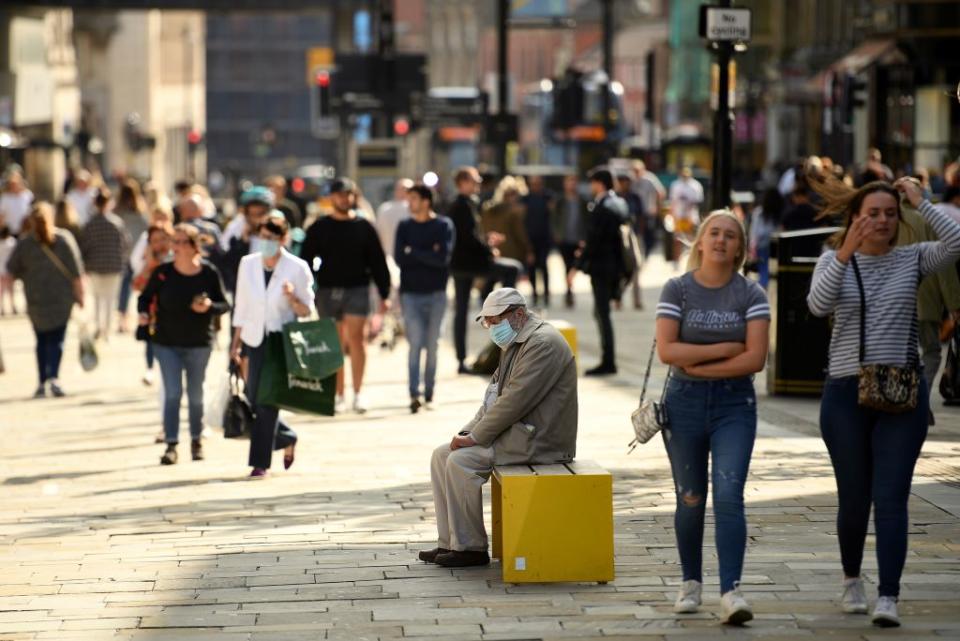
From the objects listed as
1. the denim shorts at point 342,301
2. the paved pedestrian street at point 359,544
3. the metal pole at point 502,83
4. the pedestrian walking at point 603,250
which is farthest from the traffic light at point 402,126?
the paved pedestrian street at point 359,544

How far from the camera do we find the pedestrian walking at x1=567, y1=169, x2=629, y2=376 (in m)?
18.4

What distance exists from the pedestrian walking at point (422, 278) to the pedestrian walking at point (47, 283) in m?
3.22

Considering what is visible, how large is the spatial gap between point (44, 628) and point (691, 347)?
2.74m

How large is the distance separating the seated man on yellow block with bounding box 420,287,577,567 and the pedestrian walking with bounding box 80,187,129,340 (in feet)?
41.8

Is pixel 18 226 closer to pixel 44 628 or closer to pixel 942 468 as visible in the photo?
pixel 942 468

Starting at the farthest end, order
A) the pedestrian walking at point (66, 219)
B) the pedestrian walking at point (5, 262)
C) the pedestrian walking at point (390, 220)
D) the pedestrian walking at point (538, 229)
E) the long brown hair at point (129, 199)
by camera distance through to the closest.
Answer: the pedestrian walking at point (538, 229), the pedestrian walking at point (5, 262), the pedestrian walking at point (66, 219), the long brown hair at point (129, 199), the pedestrian walking at point (390, 220)

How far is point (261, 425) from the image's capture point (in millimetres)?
12719

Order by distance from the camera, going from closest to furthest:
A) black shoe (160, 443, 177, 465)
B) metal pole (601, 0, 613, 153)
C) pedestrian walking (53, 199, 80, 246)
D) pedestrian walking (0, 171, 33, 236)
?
black shoe (160, 443, 177, 465) → pedestrian walking (53, 199, 80, 246) → pedestrian walking (0, 171, 33, 236) → metal pole (601, 0, 613, 153)

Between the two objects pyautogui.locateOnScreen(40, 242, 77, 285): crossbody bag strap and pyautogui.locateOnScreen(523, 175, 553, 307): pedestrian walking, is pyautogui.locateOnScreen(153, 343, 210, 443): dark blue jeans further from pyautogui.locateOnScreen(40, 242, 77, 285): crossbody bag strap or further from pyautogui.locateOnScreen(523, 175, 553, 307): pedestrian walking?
pyautogui.locateOnScreen(523, 175, 553, 307): pedestrian walking

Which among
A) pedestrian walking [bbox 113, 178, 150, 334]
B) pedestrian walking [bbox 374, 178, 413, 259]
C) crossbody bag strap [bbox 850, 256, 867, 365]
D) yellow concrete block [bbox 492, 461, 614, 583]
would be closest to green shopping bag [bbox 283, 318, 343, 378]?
yellow concrete block [bbox 492, 461, 614, 583]

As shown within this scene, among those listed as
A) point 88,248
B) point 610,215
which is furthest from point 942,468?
point 88,248

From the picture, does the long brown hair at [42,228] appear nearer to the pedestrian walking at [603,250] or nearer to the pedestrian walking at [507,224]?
the pedestrian walking at [603,250]

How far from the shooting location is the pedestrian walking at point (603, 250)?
60.5 feet

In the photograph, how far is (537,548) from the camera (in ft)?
29.2
